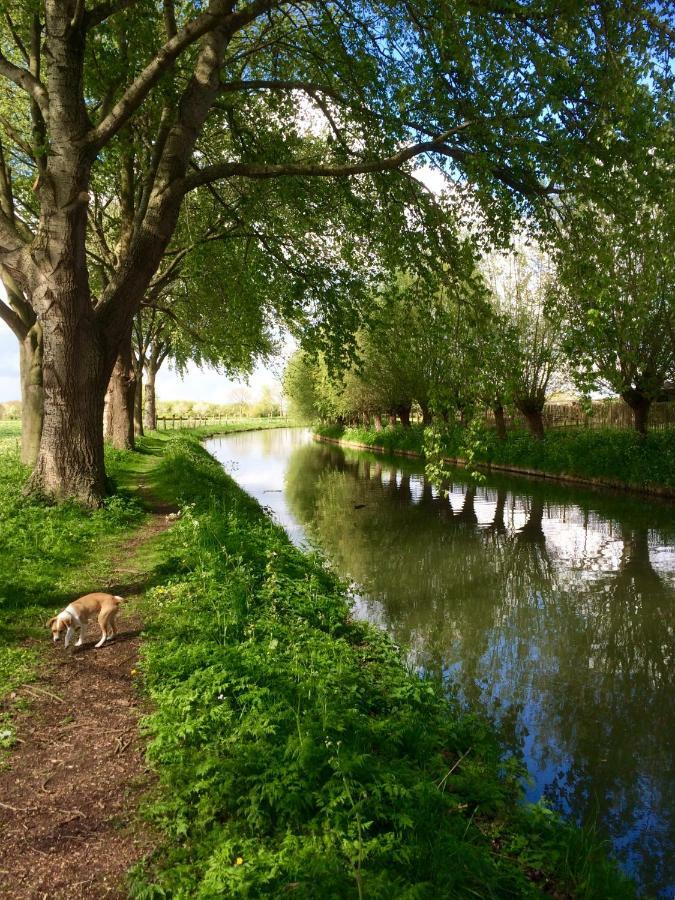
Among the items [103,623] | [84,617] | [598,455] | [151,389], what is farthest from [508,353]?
[151,389]

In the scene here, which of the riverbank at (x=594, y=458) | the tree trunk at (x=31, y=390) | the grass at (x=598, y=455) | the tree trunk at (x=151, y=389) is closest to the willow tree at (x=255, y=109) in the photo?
the tree trunk at (x=31, y=390)

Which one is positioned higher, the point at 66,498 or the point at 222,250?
the point at 222,250

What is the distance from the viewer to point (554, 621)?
9.01 meters

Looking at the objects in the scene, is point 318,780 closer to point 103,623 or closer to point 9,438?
point 103,623

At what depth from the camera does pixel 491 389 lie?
793 centimetres

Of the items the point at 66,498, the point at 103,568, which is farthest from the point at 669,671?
the point at 66,498

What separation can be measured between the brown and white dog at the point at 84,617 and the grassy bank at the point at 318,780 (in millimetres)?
434

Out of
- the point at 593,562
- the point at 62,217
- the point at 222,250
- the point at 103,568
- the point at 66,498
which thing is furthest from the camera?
the point at 222,250

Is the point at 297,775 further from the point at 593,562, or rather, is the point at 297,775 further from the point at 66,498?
the point at 593,562

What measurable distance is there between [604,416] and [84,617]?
3085 centimetres

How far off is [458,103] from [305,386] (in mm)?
56833

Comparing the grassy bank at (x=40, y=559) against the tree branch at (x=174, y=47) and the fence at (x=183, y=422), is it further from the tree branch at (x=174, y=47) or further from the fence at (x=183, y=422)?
the fence at (x=183, y=422)

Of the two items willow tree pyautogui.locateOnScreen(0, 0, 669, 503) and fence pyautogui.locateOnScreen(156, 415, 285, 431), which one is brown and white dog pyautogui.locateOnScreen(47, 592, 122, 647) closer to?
willow tree pyautogui.locateOnScreen(0, 0, 669, 503)

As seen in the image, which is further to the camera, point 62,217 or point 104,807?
point 62,217
